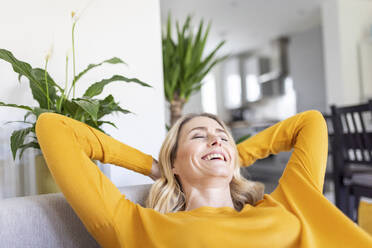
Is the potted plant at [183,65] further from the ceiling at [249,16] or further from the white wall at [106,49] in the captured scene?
the ceiling at [249,16]

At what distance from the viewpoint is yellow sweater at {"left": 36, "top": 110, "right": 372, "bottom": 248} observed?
0.92 m

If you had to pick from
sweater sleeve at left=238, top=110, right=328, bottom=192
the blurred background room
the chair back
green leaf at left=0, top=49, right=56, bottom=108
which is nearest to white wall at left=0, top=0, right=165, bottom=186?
the blurred background room

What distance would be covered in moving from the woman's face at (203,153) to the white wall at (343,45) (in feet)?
14.6

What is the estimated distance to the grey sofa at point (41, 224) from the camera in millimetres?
958

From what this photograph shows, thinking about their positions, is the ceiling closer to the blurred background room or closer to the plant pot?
the blurred background room

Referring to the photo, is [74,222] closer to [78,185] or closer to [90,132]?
[78,185]

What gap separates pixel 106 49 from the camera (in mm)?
1918

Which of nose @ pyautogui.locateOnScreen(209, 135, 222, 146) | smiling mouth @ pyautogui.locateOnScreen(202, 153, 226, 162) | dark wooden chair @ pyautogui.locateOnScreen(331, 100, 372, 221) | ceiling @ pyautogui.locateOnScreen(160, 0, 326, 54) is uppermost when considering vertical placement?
ceiling @ pyautogui.locateOnScreen(160, 0, 326, 54)

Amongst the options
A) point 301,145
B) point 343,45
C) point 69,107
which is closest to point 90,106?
point 69,107

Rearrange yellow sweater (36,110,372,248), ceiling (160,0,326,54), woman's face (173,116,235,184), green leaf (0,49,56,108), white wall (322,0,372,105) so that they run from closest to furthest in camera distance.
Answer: yellow sweater (36,110,372,248)
woman's face (173,116,235,184)
green leaf (0,49,56,108)
white wall (322,0,372,105)
ceiling (160,0,326,54)

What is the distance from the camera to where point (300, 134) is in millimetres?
1286

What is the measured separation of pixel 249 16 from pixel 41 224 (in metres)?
5.57

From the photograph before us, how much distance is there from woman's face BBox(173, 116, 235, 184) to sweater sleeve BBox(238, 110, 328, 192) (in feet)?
0.64

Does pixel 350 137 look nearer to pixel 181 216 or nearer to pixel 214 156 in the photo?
pixel 214 156
